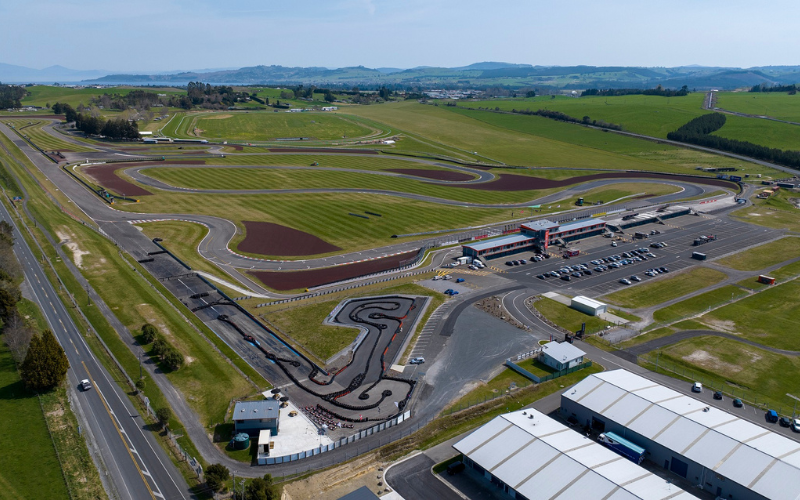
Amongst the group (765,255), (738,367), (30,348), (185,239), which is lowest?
(738,367)

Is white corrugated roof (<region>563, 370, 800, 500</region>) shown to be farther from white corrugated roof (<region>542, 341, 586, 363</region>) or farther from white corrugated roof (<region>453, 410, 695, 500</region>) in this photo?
white corrugated roof (<region>542, 341, 586, 363</region>)

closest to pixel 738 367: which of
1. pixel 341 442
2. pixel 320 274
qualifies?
pixel 341 442

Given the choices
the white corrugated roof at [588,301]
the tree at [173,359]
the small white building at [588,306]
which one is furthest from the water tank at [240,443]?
the white corrugated roof at [588,301]

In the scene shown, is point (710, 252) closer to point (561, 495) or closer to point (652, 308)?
point (652, 308)

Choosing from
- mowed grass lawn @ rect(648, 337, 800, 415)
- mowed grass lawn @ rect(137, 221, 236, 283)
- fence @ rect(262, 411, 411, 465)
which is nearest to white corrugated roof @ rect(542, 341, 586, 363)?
mowed grass lawn @ rect(648, 337, 800, 415)

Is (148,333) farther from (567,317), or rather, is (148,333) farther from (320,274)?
(567,317)

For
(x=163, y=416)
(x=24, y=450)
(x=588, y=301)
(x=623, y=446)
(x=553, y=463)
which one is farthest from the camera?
(x=588, y=301)
